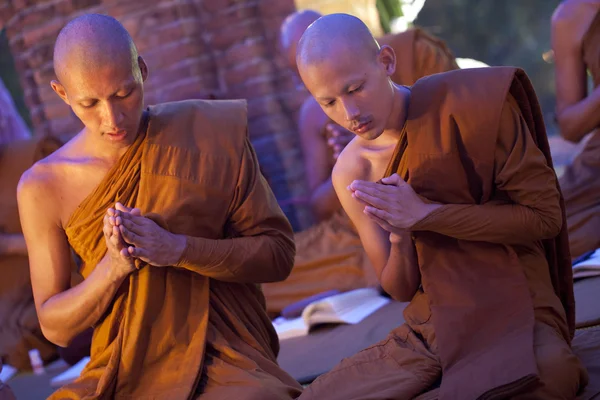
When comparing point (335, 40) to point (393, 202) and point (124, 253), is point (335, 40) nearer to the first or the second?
point (393, 202)

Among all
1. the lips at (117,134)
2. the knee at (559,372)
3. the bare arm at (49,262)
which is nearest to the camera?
the knee at (559,372)

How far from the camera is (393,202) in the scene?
2.27 metres

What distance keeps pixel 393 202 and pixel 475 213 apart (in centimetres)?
23

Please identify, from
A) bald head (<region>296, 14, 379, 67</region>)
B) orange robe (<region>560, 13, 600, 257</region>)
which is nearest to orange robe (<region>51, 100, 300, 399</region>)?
bald head (<region>296, 14, 379, 67</region>)

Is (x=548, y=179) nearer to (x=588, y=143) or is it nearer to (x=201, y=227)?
(x=201, y=227)

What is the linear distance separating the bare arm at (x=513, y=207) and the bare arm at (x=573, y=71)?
83.0 inches

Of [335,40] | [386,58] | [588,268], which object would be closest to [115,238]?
[335,40]

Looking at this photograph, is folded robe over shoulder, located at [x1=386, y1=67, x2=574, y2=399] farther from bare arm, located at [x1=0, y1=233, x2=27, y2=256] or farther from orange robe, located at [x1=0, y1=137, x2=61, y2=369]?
orange robe, located at [x1=0, y1=137, x2=61, y2=369]

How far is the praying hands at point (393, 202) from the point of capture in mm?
2262

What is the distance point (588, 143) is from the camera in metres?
4.56

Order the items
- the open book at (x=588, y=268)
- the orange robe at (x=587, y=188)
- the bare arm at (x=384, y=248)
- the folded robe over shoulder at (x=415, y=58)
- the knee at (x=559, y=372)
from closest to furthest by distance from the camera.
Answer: the knee at (x=559, y=372), the bare arm at (x=384, y=248), the open book at (x=588, y=268), the orange robe at (x=587, y=188), the folded robe over shoulder at (x=415, y=58)

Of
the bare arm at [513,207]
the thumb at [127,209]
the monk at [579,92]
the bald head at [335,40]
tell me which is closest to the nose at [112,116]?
the thumb at [127,209]

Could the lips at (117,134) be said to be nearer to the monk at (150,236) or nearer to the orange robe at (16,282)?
the monk at (150,236)

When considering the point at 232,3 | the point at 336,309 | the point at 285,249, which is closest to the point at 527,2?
the point at 232,3
